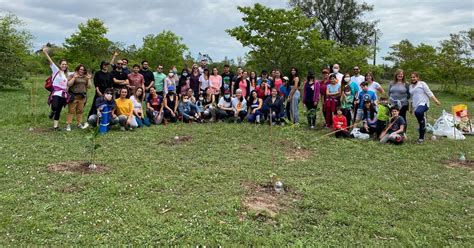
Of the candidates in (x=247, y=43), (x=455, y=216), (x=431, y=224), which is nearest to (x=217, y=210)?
(x=431, y=224)

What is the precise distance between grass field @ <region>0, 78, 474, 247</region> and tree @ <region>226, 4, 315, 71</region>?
17.4 meters

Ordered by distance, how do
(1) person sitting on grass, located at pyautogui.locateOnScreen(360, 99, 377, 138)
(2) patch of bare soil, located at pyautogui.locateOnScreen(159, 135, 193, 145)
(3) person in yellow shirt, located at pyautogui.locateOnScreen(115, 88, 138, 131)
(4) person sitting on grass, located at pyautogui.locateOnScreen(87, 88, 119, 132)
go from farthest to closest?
(1) person sitting on grass, located at pyautogui.locateOnScreen(360, 99, 377, 138) < (3) person in yellow shirt, located at pyautogui.locateOnScreen(115, 88, 138, 131) < (4) person sitting on grass, located at pyautogui.locateOnScreen(87, 88, 119, 132) < (2) patch of bare soil, located at pyautogui.locateOnScreen(159, 135, 193, 145)

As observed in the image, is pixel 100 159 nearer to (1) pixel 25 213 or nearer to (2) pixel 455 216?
(1) pixel 25 213

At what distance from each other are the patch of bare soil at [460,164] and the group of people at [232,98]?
1.45 m

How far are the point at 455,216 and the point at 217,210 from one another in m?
2.82

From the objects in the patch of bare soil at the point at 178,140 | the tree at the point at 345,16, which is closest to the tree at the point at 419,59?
the tree at the point at 345,16

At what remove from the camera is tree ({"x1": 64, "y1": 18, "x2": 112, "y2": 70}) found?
3509 centimetres

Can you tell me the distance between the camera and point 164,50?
1388 inches

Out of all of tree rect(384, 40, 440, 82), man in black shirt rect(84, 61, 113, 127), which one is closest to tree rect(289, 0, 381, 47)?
tree rect(384, 40, 440, 82)

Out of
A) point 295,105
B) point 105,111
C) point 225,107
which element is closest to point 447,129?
point 295,105

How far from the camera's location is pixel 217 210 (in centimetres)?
453

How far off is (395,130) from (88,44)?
3240 cm

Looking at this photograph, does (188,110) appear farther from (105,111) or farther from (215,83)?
(105,111)

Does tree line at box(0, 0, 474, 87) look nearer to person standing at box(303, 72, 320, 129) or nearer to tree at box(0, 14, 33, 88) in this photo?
tree at box(0, 14, 33, 88)
